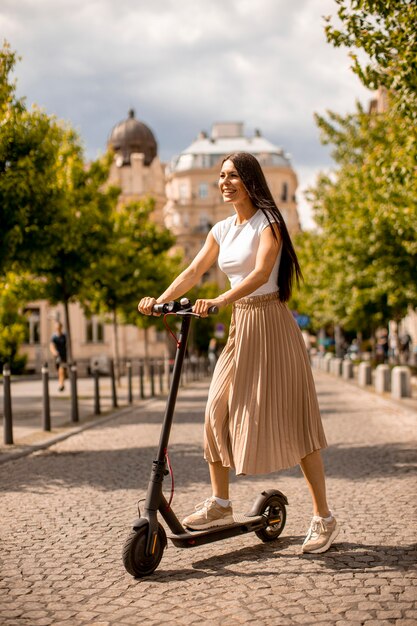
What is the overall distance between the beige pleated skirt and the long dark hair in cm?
12

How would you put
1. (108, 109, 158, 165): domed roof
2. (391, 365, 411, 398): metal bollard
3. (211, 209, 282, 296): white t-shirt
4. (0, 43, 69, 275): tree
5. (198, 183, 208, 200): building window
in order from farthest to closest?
(198, 183, 208, 200): building window
(108, 109, 158, 165): domed roof
(391, 365, 411, 398): metal bollard
(0, 43, 69, 275): tree
(211, 209, 282, 296): white t-shirt

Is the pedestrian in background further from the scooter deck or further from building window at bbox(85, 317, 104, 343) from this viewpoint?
building window at bbox(85, 317, 104, 343)

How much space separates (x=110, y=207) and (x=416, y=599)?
20.1 m

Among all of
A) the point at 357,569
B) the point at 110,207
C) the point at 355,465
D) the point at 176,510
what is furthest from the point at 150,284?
the point at 357,569

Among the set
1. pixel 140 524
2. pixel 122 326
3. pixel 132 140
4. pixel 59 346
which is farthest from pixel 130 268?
pixel 132 140

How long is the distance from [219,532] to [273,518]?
1.79 ft

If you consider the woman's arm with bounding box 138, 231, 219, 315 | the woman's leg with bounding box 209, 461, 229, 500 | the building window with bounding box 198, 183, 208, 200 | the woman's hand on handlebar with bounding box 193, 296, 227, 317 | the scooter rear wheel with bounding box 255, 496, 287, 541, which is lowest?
the scooter rear wheel with bounding box 255, 496, 287, 541

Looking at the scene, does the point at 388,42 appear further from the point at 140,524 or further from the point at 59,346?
the point at 59,346

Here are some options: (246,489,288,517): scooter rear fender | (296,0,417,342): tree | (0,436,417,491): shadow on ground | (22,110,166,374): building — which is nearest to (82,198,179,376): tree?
(296,0,417,342): tree

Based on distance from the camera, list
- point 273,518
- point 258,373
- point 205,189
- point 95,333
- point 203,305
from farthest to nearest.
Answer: point 205,189
point 95,333
point 273,518
point 258,373
point 203,305

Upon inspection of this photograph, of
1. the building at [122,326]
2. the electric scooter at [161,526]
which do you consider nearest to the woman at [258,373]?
the electric scooter at [161,526]

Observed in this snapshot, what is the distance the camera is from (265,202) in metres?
4.82

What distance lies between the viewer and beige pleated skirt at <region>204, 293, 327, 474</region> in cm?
467

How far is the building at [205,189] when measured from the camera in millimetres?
100812
